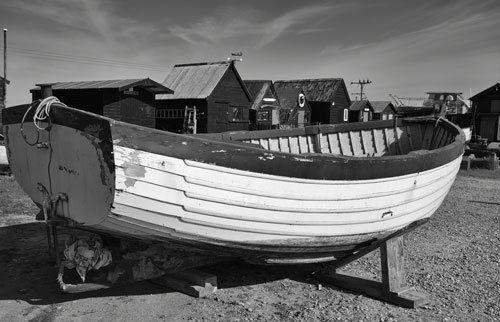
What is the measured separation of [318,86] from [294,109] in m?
6.41

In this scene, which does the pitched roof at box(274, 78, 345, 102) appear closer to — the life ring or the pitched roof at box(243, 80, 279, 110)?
the life ring

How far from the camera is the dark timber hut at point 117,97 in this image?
22.3 metres

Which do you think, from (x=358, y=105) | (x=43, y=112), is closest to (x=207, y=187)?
(x=43, y=112)

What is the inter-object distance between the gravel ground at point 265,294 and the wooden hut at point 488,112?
117 ft

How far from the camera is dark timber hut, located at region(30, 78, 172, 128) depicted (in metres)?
22.3

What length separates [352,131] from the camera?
8102mm

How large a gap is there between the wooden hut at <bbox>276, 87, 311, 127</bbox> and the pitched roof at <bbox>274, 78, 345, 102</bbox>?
2590 mm

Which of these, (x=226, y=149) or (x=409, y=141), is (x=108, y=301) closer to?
(x=226, y=149)

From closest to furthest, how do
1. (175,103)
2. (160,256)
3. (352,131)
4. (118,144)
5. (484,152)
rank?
1. (118,144)
2. (160,256)
3. (352,131)
4. (484,152)
5. (175,103)

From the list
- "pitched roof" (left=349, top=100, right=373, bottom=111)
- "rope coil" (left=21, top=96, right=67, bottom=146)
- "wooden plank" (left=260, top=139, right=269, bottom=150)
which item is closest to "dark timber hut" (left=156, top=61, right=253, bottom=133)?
"wooden plank" (left=260, top=139, right=269, bottom=150)

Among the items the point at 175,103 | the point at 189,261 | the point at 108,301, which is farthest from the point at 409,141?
the point at 175,103

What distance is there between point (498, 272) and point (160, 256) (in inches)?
162

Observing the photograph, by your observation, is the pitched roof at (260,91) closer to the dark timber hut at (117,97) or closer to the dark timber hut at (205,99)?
the dark timber hut at (205,99)

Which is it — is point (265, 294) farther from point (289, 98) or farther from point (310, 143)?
point (289, 98)
